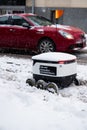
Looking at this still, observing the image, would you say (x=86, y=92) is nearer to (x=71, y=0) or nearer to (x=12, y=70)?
(x=12, y=70)

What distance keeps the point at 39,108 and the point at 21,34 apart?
8.06 metres

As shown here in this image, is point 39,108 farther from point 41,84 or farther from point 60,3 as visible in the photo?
point 60,3

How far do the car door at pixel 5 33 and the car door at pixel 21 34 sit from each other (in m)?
0.19

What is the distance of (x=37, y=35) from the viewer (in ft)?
46.2

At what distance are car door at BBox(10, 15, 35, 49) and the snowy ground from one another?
215 inches

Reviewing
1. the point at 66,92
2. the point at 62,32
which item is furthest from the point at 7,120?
the point at 62,32

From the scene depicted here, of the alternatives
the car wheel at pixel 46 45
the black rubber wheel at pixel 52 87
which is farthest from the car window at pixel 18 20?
the black rubber wheel at pixel 52 87

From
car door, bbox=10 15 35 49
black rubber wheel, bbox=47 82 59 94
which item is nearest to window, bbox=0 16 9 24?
car door, bbox=10 15 35 49

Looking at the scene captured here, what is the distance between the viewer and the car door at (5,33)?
14734mm

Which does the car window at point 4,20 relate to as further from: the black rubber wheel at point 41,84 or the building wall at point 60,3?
the building wall at point 60,3

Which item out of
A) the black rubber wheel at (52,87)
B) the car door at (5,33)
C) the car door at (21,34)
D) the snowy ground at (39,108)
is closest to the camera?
the snowy ground at (39,108)

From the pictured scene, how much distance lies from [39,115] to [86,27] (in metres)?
18.2

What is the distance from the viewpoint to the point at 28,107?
257 inches

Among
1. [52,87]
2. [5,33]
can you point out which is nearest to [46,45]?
[5,33]
